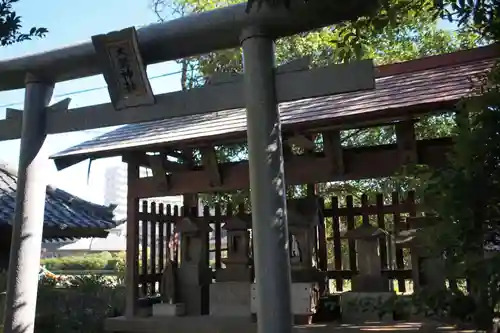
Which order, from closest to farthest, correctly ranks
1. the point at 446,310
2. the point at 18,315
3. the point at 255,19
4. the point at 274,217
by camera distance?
1. the point at 446,310
2. the point at 274,217
3. the point at 255,19
4. the point at 18,315

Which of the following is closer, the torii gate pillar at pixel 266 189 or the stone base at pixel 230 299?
the torii gate pillar at pixel 266 189

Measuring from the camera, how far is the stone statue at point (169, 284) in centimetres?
692

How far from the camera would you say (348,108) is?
211 inches

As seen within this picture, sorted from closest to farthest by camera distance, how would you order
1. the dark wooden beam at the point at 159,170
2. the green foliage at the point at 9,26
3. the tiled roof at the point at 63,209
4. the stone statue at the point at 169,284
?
1. the green foliage at the point at 9,26
2. the dark wooden beam at the point at 159,170
3. the stone statue at the point at 169,284
4. the tiled roof at the point at 63,209

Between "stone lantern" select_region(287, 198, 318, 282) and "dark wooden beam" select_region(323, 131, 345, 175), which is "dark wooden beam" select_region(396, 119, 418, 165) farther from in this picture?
"stone lantern" select_region(287, 198, 318, 282)

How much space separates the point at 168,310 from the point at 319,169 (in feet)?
9.20

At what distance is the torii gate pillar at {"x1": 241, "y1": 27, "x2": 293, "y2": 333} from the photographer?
135 inches

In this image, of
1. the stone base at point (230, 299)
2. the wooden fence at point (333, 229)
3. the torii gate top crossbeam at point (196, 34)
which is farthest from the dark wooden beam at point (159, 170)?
the torii gate top crossbeam at point (196, 34)

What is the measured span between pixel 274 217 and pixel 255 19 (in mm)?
1455

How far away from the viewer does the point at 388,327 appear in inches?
211

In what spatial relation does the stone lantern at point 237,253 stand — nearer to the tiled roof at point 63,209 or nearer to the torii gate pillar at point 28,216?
the tiled roof at point 63,209

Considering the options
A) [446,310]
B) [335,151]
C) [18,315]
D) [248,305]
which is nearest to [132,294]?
[248,305]

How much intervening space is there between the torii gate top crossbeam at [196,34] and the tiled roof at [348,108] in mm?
1565

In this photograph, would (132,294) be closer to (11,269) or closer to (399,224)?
(11,269)
